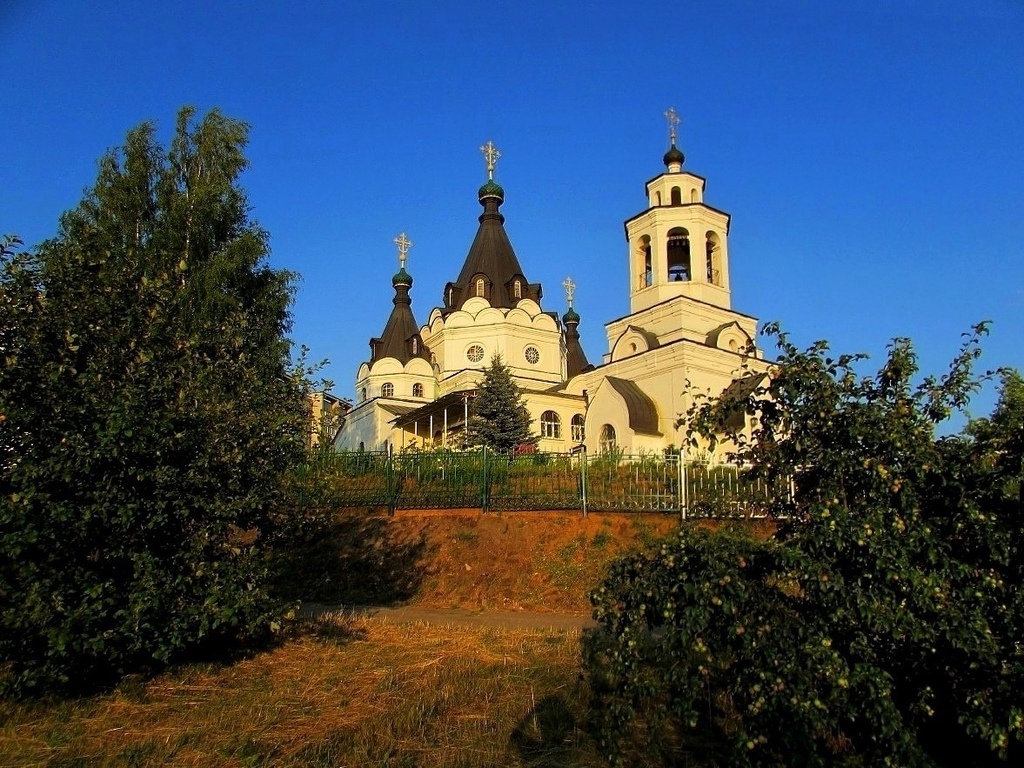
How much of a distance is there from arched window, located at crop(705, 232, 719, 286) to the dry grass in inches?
810

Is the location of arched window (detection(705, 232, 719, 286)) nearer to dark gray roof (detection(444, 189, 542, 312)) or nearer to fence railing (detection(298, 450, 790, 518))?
dark gray roof (detection(444, 189, 542, 312))

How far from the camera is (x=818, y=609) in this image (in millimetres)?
3633

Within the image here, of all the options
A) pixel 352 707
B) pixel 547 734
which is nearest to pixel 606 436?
pixel 352 707

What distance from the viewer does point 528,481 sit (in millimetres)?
12086

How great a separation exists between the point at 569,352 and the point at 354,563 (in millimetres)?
31209

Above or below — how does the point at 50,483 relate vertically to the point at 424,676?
above

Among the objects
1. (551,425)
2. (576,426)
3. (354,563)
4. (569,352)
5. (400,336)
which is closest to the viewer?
(354,563)

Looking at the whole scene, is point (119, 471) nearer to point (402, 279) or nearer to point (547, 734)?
point (547, 734)

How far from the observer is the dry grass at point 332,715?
446 centimetres

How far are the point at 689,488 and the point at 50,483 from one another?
27.8ft

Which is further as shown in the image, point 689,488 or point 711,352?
point 711,352

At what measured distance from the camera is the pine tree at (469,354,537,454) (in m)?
21.8

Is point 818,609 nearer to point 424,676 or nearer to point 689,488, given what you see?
point 424,676

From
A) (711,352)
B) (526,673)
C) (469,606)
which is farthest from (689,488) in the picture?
(711,352)
